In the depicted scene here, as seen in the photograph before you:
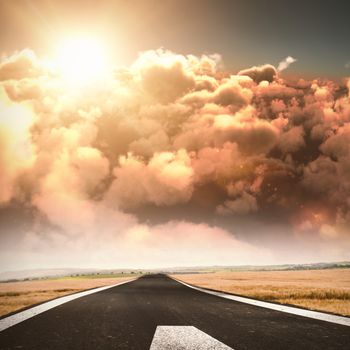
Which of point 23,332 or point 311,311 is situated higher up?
point 23,332

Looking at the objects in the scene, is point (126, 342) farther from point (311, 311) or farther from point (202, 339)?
point (311, 311)

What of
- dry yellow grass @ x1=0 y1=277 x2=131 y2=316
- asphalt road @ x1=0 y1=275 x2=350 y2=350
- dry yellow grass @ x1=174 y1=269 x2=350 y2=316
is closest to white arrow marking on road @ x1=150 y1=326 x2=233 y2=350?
asphalt road @ x1=0 y1=275 x2=350 y2=350

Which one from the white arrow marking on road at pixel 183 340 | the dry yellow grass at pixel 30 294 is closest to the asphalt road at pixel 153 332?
the white arrow marking on road at pixel 183 340

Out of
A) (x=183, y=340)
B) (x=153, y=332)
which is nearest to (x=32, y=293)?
(x=153, y=332)

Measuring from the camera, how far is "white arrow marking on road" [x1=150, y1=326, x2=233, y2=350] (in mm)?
4860

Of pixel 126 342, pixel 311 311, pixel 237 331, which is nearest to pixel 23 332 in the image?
pixel 126 342

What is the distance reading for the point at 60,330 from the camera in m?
6.51

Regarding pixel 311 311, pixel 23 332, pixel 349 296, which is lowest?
pixel 349 296

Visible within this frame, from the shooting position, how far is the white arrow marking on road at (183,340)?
4.86 m

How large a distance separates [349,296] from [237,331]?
21153 mm

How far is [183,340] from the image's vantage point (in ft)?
17.7

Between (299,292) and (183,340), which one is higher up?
(183,340)

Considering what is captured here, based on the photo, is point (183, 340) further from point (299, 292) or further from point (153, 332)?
point (299, 292)

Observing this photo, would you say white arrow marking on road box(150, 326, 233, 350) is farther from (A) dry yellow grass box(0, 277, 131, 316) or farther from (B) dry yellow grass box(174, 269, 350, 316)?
(A) dry yellow grass box(0, 277, 131, 316)
